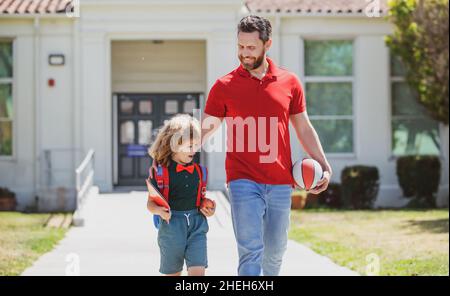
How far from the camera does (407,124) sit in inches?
739

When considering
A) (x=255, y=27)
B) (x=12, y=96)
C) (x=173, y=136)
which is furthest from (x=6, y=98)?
(x=255, y=27)

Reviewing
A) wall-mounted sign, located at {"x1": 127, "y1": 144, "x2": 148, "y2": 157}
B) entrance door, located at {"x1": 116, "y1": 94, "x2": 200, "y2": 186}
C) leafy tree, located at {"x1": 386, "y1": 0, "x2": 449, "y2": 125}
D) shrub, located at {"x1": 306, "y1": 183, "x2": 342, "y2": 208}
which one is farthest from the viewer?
entrance door, located at {"x1": 116, "y1": 94, "x2": 200, "y2": 186}

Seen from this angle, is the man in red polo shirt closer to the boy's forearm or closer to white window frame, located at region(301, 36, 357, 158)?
the boy's forearm

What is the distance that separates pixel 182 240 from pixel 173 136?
61cm

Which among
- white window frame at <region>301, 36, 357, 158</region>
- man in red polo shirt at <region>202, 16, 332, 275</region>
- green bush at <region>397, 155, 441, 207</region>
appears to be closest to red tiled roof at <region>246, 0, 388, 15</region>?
white window frame at <region>301, 36, 357, 158</region>

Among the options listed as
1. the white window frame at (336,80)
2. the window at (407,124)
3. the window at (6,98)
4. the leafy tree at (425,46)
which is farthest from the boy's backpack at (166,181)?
the window at (407,124)

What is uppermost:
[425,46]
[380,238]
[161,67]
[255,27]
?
[425,46]

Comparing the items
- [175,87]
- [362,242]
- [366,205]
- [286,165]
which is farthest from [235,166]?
[175,87]

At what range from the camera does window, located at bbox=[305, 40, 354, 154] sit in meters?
18.3

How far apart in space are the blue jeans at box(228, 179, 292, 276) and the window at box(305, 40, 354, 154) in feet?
43.2

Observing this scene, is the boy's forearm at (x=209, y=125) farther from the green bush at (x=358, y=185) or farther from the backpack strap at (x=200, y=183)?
the green bush at (x=358, y=185)

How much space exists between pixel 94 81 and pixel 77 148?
4.64 feet

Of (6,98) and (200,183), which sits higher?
(6,98)

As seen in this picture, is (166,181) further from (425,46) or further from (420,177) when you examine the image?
(420,177)
